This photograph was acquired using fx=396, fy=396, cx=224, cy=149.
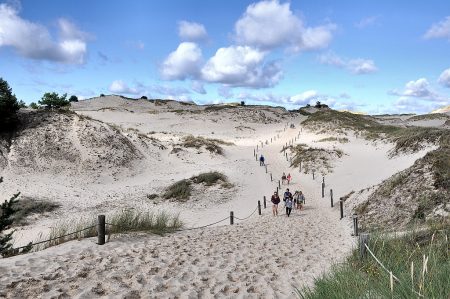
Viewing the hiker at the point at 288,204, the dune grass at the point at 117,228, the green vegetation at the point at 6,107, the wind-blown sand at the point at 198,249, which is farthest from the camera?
the green vegetation at the point at 6,107

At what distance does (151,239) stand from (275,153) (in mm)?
40932

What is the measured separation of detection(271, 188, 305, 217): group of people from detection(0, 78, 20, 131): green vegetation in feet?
92.2

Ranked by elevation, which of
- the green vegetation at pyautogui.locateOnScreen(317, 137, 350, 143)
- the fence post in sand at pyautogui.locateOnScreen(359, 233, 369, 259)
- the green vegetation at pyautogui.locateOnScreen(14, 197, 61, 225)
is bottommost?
the green vegetation at pyautogui.locateOnScreen(14, 197, 61, 225)

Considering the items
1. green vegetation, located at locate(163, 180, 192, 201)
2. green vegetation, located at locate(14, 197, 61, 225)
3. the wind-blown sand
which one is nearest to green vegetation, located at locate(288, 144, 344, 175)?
the wind-blown sand

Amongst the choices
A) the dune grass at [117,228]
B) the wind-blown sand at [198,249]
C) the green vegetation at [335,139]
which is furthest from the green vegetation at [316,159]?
the dune grass at [117,228]

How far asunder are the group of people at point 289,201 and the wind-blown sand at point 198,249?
0.55 m

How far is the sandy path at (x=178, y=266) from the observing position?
8.45m

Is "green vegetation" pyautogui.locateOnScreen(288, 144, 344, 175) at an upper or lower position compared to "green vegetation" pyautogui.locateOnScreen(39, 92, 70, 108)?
lower

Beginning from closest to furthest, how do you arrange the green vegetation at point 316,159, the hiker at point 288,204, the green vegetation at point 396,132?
1. the hiker at point 288,204
2. the green vegetation at point 396,132
3. the green vegetation at point 316,159

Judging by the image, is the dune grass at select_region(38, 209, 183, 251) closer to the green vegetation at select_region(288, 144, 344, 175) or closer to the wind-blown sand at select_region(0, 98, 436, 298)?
the wind-blown sand at select_region(0, 98, 436, 298)

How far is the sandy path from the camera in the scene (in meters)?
8.45

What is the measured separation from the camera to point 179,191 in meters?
31.2

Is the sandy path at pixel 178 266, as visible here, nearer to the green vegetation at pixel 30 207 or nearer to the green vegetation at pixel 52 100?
the green vegetation at pixel 30 207

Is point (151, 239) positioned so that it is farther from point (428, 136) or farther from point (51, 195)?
point (428, 136)
